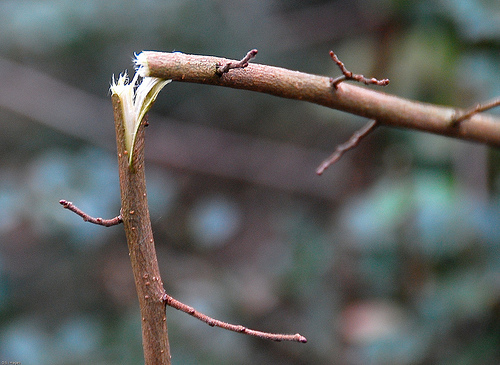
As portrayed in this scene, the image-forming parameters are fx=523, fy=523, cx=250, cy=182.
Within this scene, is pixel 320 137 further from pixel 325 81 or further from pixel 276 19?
pixel 325 81

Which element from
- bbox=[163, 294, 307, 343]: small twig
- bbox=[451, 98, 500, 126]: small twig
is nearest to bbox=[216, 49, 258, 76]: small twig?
bbox=[163, 294, 307, 343]: small twig

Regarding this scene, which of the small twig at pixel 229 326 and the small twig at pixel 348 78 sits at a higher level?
the small twig at pixel 348 78

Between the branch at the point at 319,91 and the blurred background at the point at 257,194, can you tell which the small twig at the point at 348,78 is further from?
the blurred background at the point at 257,194

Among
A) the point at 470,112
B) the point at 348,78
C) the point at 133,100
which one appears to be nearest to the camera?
the point at 133,100

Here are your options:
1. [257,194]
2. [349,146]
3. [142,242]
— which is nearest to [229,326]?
[142,242]

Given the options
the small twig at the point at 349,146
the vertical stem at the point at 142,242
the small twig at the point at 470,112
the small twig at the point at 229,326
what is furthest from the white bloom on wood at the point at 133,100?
the small twig at the point at 470,112

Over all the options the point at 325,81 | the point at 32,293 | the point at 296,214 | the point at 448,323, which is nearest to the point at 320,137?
the point at 296,214

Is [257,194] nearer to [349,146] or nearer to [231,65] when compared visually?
[349,146]
